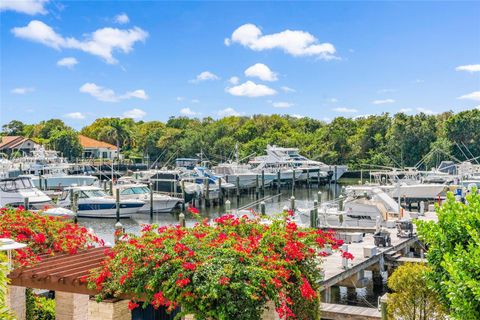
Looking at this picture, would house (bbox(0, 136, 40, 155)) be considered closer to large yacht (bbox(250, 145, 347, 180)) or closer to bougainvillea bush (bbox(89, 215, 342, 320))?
large yacht (bbox(250, 145, 347, 180))

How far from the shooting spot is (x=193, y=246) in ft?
31.5

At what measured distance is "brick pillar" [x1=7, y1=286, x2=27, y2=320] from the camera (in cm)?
1170

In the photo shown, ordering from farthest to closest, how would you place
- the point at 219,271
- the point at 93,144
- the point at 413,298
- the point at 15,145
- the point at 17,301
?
the point at 93,144 → the point at 15,145 → the point at 413,298 → the point at 17,301 → the point at 219,271

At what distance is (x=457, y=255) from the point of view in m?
8.85

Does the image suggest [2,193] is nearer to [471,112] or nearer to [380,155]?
[380,155]

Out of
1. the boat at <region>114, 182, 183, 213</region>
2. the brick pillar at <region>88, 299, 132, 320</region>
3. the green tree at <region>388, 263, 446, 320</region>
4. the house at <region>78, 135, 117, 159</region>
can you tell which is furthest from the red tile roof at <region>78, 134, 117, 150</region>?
the brick pillar at <region>88, 299, 132, 320</region>

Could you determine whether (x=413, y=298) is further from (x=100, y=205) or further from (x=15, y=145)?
(x=15, y=145)

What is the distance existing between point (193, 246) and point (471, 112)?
84076mm

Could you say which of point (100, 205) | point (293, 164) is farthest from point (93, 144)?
point (100, 205)

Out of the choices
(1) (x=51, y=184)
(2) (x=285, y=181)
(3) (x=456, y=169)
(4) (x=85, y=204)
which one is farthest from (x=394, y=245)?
(2) (x=285, y=181)

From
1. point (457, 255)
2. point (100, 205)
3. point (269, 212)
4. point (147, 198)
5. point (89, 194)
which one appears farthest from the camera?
point (269, 212)

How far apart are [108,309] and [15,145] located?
97103 millimetres

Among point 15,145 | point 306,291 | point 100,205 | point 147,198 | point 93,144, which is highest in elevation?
point 93,144

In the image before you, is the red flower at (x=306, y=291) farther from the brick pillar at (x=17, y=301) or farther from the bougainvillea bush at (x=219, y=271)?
the brick pillar at (x=17, y=301)
